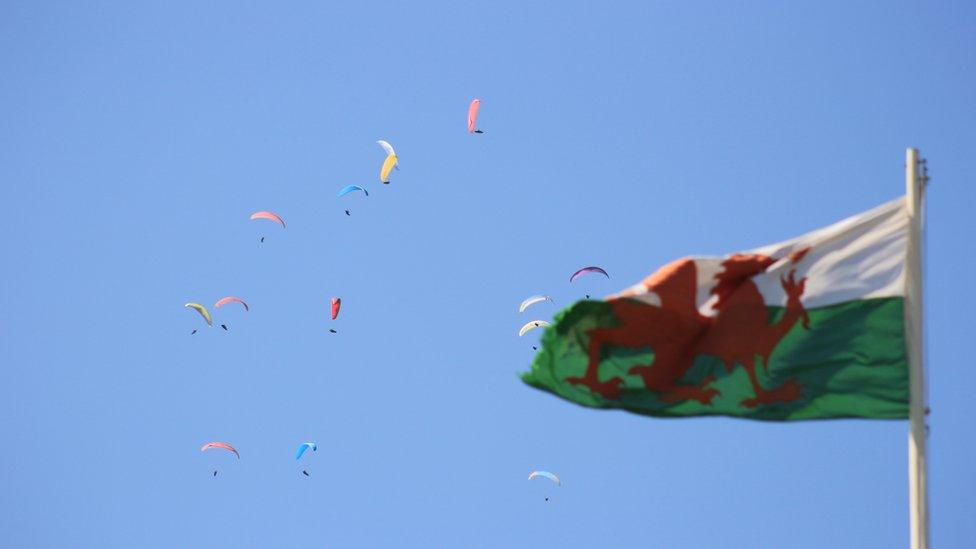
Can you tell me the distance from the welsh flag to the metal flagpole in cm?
54

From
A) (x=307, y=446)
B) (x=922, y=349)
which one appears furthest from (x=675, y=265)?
(x=307, y=446)

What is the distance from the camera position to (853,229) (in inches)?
992

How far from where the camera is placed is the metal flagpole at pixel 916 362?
22.6 m

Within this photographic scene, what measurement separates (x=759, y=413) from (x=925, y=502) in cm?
338

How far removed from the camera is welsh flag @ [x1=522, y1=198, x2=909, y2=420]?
25.2 meters

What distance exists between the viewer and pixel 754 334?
84.2 feet

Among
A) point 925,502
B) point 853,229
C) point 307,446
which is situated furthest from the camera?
point 307,446

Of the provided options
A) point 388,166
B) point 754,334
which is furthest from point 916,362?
point 388,166

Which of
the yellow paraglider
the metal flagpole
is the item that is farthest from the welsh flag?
the yellow paraglider

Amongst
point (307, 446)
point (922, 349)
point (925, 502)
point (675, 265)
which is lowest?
point (925, 502)

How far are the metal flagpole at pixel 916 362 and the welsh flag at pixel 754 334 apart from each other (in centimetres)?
54

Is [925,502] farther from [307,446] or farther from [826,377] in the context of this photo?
[307,446]

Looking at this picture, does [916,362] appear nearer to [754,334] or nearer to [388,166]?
[754,334]

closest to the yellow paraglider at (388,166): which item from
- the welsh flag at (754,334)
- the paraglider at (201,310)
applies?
the paraglider at (201,310)
